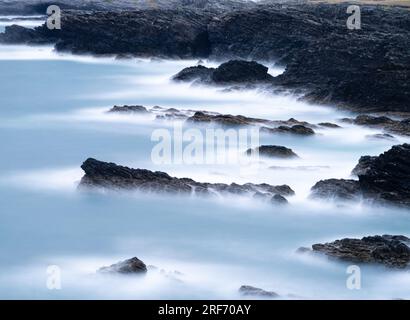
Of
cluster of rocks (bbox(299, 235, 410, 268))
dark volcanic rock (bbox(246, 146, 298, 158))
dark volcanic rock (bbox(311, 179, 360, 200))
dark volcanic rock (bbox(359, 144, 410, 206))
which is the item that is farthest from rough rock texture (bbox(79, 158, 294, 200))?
cluster of rocks (bbox(299, 235, 410, 268))

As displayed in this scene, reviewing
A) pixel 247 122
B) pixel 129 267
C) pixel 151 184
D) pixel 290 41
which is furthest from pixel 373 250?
pixel 290 41

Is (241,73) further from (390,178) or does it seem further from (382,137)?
(390,178)

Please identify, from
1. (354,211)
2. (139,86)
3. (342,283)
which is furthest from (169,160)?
(139,86)

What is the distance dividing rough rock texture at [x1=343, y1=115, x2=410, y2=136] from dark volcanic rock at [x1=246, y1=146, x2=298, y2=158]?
5.16 metres

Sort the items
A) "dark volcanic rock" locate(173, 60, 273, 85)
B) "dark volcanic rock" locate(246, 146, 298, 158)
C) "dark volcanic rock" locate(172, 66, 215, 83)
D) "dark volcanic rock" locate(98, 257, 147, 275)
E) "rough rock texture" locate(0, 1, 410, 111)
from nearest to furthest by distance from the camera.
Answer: "dark volcanic rock" locate(98, 257, 147, 275), "dark volcanic rock" locate(246, 146, 298, 158), "rough rock texture" locate(0, 1, 410, 111), "dark volcanic rock" locate(173, 60, 273, 85), "dark volcanic rock" locate(172, 66, 215, 83)

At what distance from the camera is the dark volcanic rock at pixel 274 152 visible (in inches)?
960

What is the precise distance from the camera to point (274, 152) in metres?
24.4

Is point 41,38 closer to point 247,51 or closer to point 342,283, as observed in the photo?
point 247,51

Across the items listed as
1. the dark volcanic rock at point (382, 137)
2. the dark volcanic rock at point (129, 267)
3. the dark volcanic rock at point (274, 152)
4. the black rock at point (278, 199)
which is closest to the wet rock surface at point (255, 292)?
the dark volcanic rock at point (129, 267)

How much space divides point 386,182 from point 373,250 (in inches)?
151

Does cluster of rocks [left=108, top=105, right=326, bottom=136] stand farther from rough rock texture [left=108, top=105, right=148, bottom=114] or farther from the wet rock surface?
the wet rock surface

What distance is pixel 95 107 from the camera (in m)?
37.4

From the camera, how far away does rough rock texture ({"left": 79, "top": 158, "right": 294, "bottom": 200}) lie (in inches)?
800

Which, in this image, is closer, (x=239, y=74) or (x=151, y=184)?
(x=151, y=184)
